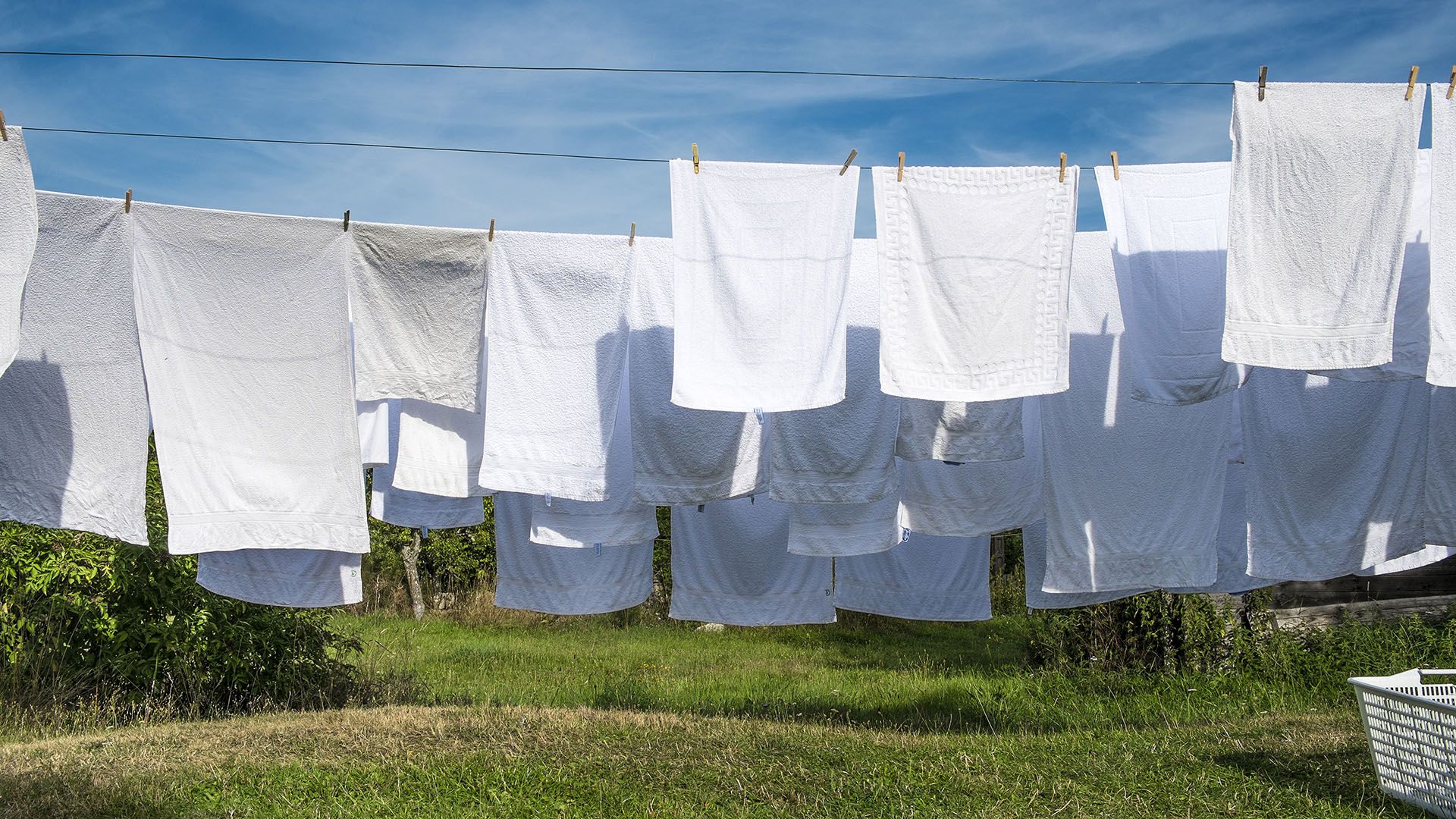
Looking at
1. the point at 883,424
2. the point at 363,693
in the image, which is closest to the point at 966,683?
the point at 363,693

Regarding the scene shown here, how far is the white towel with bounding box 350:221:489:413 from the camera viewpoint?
3922mm

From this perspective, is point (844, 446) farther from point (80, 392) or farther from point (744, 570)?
point (80, 392)

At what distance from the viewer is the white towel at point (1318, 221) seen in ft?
10.9

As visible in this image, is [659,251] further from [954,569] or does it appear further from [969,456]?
[954,569]

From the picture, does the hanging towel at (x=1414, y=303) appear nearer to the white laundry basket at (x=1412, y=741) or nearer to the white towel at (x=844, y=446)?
the white laundry basket at (x=1412, y=741)

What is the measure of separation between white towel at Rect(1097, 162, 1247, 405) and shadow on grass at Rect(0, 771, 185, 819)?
12.0 feet

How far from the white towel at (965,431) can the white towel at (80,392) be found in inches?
104

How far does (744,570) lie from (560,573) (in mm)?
800

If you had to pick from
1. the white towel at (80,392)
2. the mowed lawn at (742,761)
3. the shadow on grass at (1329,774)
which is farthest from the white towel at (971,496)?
the white towel at (80,392)

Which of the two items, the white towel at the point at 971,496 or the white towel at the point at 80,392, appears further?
the white towel at the point at 971,496

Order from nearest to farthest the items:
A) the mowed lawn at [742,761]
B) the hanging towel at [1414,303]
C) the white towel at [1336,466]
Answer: the hanging towel at [1414,303] < the mowed lawn at [742,761] < the white towel at [1336,466]

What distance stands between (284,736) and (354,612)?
300 inches

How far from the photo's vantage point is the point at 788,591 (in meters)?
4.91

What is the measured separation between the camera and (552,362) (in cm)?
403
